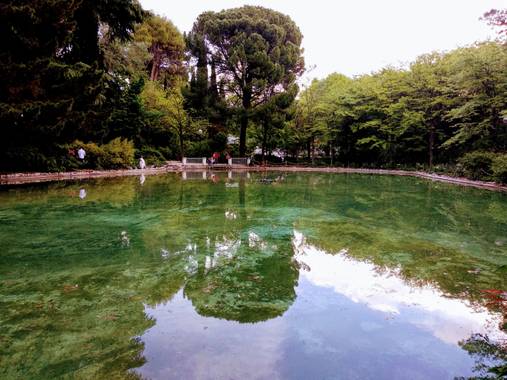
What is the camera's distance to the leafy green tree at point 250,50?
2898 cm

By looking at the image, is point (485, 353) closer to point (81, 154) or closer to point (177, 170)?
point (81, 154)

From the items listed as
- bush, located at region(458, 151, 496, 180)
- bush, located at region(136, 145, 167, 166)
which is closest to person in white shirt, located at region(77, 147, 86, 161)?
bush, located at region(136, 145, 167, 166)

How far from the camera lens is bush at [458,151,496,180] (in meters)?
19.6

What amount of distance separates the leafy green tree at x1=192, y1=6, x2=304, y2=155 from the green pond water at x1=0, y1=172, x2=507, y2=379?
846 inches

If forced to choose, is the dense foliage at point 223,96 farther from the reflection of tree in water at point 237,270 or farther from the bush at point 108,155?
the reflection of tree in water at point 237,270

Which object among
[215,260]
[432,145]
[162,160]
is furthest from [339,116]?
[215,260]

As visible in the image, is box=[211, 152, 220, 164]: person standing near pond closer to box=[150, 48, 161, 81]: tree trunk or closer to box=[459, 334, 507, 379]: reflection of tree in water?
box=[150, 48, 161, 81]: tree trunk

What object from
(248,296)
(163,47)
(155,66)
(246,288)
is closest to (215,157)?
(155,66)

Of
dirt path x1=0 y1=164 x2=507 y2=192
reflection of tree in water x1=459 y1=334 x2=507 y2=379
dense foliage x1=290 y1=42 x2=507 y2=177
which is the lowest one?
reflection of tree in water x1=459 y1=334 x2=507 y2=379

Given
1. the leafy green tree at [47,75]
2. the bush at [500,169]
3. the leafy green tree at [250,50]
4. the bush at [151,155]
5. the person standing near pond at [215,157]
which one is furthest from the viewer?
the person standing near pond at [215,157]

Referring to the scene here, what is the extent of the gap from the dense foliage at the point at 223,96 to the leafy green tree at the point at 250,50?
11 centimetres

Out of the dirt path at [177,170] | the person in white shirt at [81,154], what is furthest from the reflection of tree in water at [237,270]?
the person in white shirt at [81,154]

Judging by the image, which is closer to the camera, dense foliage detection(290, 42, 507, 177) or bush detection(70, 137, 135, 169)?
dense foliage detection(290, 42, 507, 177)

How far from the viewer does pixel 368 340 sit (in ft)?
12.3
